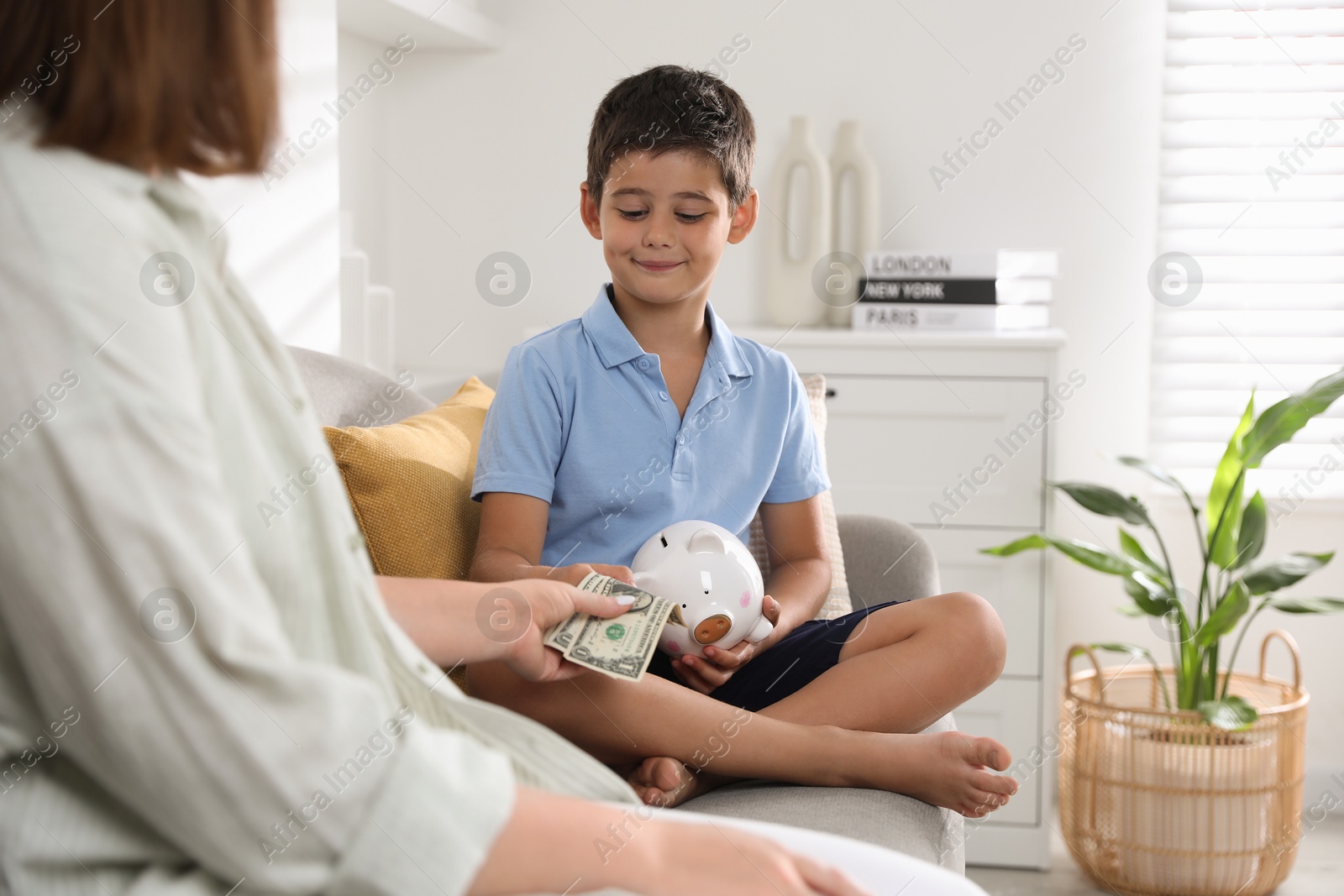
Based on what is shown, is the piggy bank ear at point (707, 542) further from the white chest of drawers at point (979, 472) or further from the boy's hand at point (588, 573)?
the white chest of drawers at point (979, 472)

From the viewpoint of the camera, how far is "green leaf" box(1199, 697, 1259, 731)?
6.31 ft

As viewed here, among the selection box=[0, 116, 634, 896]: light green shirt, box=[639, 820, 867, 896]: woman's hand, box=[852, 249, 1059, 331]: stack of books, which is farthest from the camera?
box=[852, 249, 1059, 331]: stack of books

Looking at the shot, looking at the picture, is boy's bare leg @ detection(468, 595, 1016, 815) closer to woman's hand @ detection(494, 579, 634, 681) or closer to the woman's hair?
woman's hand @ detection(494, 579, 634, 681)

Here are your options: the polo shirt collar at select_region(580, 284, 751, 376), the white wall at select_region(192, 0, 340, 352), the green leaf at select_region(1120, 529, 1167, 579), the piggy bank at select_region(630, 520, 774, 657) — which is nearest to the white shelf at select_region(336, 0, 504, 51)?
the white wall at select_region(192, 0, 340, 352)

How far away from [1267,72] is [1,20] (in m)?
2.53

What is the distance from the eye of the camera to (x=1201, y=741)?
2.01 meters

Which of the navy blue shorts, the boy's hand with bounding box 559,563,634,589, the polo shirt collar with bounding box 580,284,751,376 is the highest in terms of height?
the polo shirt collar with bounding box 580,284,751,376

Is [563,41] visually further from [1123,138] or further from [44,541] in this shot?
[44,541]

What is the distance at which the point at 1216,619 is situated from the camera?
199 centimetres

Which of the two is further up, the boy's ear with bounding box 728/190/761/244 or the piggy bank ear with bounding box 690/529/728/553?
the boy's ear with bounding box 728/190/761/244

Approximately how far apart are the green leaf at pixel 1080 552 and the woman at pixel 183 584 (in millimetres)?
1573

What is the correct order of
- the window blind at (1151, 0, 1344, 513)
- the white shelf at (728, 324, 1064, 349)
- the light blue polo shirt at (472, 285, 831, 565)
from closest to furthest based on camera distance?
the light blue polo shirt at (472, 285, 831, 565) → the white shelf at (728, 324, 1064, 349) → the window blind at (1151, 0, 1344, 513)

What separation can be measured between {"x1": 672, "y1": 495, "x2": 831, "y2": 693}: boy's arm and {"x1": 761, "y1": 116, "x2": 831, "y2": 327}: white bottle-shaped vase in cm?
110

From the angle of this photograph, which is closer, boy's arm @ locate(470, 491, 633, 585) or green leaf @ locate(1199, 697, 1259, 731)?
boy's arm @ locate(470, 491, 633, 585)
